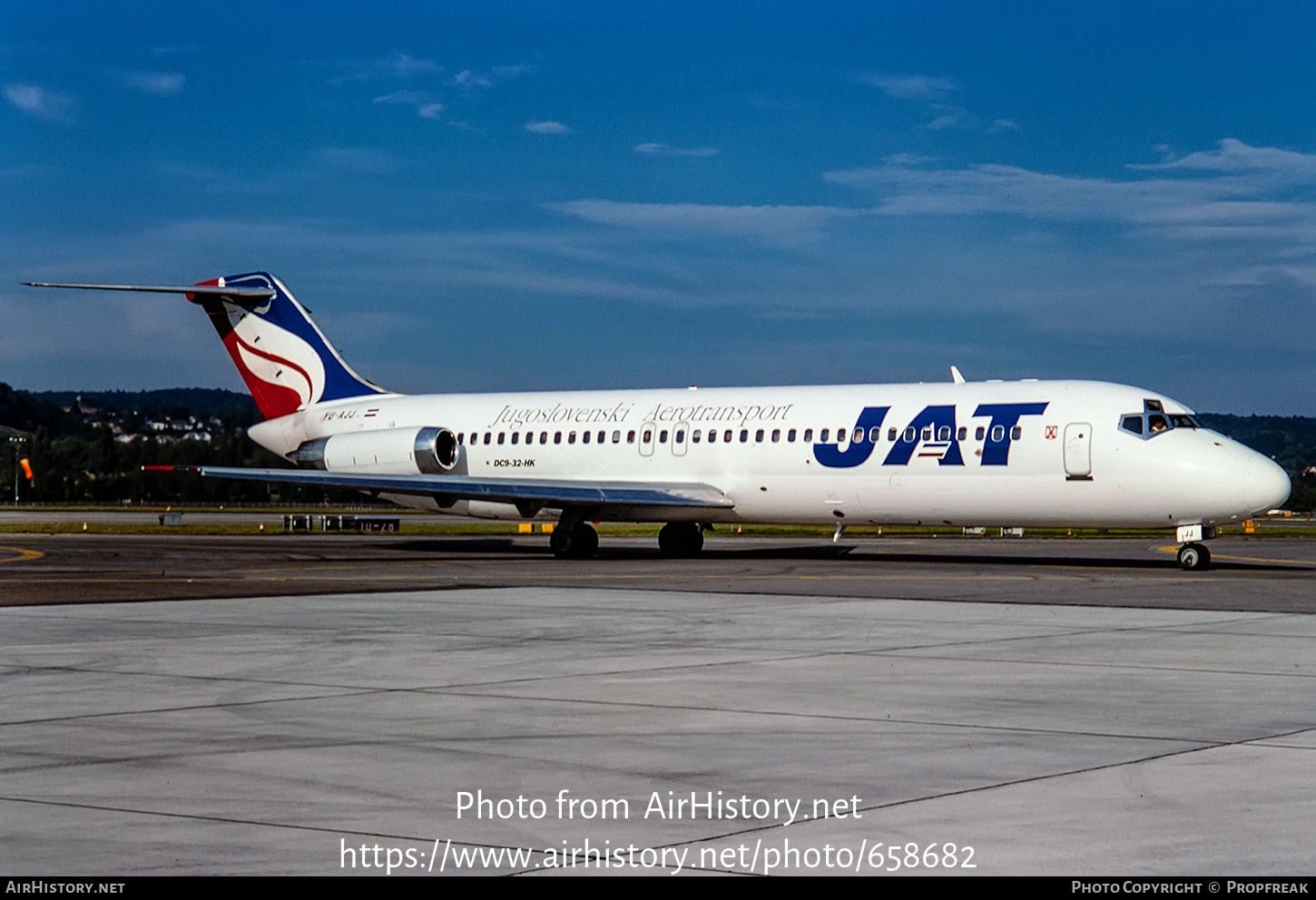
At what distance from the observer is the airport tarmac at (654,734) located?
6.60 m

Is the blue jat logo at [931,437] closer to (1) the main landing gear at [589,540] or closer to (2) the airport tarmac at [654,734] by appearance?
(1) the main landing gear at [589,540]

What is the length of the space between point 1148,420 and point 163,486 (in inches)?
4034

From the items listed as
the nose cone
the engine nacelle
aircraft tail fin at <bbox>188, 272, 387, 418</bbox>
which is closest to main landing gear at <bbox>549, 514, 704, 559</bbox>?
the engine nacelle

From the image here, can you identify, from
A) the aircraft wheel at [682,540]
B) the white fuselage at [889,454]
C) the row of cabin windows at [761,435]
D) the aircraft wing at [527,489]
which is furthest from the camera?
the aircraft wheel at [682,540]

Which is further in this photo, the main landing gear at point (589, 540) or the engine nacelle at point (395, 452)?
the engine nacelle at point (395, 452)

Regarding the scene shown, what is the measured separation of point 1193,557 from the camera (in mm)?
28859

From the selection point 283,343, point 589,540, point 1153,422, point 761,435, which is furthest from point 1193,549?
point 283,343

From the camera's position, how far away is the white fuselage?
28.7 m

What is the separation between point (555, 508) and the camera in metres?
35.9

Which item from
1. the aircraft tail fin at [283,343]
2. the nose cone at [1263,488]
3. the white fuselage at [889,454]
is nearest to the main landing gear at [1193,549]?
the white fuselage at [889,454]

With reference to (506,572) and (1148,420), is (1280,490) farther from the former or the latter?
(506,572)

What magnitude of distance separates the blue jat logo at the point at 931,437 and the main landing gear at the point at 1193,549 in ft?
11.8

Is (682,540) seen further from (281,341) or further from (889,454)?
(281,341)

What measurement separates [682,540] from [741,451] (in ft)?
11.9
